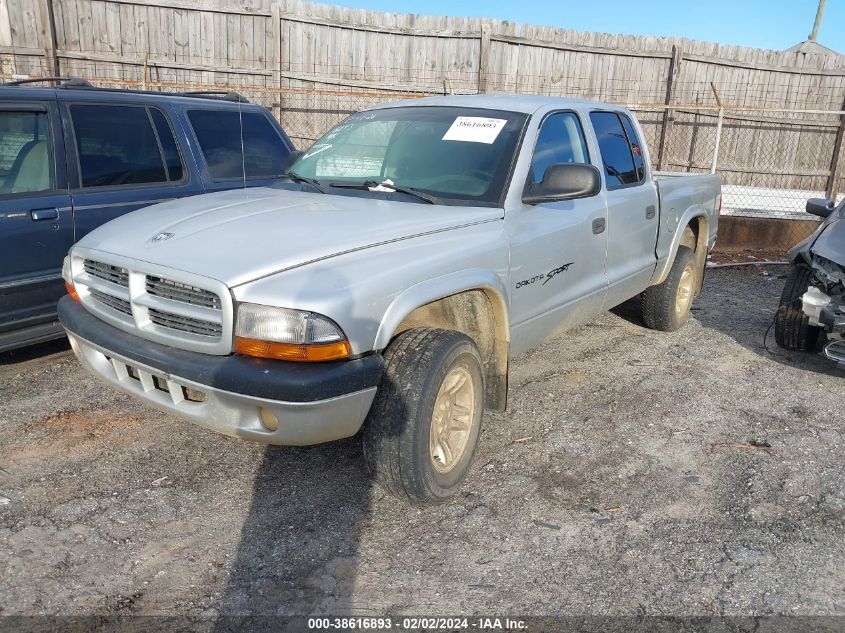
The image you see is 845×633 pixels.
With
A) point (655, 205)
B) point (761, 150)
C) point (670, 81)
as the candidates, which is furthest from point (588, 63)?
point (655, 205)

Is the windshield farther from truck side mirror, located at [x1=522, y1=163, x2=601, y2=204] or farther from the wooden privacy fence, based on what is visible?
the wooden privacy fence

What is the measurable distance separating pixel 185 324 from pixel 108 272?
61 cm

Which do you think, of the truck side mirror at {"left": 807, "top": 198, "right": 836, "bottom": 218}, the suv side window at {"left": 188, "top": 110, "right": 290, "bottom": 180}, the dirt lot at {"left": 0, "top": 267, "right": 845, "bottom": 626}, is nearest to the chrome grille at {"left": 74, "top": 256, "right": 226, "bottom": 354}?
the dirt lot at {"left": 0, "top": 267, "right": 845, "bottom": 626}

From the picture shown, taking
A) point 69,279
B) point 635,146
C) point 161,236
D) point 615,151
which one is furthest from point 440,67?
point 161,236

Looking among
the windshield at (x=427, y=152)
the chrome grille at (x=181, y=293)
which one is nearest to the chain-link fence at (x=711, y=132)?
the windshield at (x=427, y=152)

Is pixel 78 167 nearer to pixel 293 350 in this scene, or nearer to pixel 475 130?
pixel 475 130

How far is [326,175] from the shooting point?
407 centimetres

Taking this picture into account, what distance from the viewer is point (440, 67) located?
38.2 feet

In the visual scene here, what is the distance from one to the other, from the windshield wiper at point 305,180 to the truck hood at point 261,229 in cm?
18

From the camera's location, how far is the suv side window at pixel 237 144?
5.27 metres

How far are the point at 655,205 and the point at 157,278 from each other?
363cm

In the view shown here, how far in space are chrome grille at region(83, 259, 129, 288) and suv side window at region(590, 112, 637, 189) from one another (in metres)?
3.00

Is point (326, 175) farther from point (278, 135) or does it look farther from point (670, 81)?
point (670, 81)

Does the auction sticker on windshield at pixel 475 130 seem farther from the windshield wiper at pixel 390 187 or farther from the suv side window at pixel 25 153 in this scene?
the suv side window at pixel 25 153
